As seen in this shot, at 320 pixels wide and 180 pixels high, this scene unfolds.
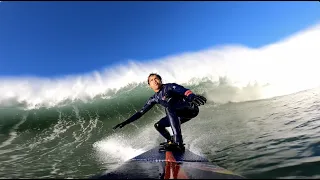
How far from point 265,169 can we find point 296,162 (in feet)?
2.12

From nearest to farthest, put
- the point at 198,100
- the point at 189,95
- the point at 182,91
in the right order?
the point at 198,100 → the point at 189,95 → the point at 182,91

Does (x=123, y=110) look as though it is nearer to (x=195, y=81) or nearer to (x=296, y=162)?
(x=195, y=81)

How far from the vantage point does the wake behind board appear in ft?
12.0

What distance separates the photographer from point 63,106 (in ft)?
96.0

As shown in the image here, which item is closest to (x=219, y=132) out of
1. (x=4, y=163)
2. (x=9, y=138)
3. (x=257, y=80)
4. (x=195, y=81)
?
(x=4, y=163)

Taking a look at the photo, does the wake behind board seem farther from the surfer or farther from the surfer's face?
the surfer's face

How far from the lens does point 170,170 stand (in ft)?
13.7

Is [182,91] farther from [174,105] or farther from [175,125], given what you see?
[175,125]

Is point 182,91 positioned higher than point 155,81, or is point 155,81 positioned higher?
point 155,81

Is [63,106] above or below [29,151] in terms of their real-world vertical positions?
above

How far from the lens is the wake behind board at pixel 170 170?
366 centimetres

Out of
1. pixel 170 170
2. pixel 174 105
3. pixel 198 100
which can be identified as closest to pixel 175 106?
pixel 174 105

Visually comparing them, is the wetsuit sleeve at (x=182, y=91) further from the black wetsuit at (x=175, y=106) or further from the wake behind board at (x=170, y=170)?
the wake behind board at (x=170, y=170)

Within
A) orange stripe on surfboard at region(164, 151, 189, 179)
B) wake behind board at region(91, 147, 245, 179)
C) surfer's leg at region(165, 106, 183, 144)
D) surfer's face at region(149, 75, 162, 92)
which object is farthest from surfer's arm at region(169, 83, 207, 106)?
orange stripe on surfboard at region(164, 151, 189, 179)
